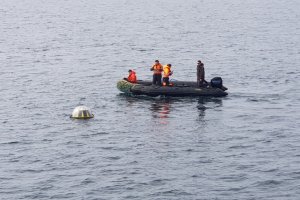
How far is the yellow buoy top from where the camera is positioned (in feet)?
177

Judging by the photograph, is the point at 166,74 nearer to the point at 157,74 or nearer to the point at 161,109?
the point at 157,74

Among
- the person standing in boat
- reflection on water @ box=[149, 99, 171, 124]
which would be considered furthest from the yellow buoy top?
Answer: the person standing in boat

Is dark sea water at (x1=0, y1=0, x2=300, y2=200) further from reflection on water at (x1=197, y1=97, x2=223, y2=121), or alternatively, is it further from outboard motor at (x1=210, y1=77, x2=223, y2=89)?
outboard motor at (x1=210, y1=77, x2=223, y2=89)

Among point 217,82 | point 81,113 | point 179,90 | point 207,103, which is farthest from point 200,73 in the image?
point 81,113

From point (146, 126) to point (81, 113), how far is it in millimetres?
4948

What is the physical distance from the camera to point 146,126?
52.0 metres

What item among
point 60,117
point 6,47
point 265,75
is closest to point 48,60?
point 6,47

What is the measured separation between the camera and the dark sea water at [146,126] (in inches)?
1587

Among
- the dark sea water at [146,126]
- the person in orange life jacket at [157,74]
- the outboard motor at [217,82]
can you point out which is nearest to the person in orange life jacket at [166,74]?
the person in orange life jacket at [157,74]

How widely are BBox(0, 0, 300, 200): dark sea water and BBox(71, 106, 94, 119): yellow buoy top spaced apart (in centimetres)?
72

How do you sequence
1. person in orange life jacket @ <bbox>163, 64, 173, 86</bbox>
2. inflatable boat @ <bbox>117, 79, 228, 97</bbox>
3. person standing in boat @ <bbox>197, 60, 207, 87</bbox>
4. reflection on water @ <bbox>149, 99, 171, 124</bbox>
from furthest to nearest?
1. inflatable boat @ <bbox>117, 79, 228, 97</bbox>
2. person in orange life jacket @ <bbox>163, 64, 173, 86</bbox>
3. person standing in boat @ <bbox>197, 60, 207, 87</bbox>
4. reflection on water @ <bbox>149, 99, 171, 124</bbox>

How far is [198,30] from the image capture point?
125938 millimetres

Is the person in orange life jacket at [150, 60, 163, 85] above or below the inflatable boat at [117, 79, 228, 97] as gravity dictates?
above

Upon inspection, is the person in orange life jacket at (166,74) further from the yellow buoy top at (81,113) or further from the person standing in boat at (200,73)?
the yellow buoy top at (81,113)
